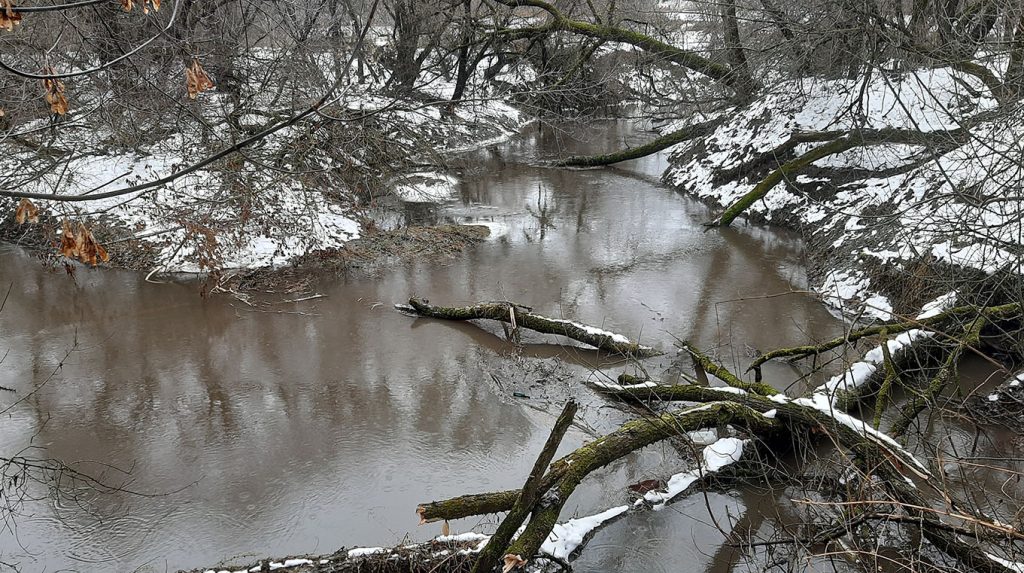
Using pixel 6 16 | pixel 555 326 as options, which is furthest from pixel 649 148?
pixel 6 16

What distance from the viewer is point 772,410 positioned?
6.15 meters

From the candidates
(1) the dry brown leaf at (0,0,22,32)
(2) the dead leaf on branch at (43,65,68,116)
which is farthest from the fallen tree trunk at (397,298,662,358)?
(1) the dry brown leaf at (0,0,22,32)

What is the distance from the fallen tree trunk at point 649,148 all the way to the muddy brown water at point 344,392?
5105 millimetres

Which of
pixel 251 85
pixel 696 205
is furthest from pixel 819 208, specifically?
pixel 251 85

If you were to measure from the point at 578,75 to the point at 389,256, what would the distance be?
9741mm

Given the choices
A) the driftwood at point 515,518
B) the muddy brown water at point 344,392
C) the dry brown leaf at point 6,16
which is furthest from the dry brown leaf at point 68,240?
the muddy brown water at point 344,392

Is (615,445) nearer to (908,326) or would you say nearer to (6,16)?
(908,326)

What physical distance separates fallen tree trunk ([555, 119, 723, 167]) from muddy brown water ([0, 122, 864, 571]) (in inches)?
201

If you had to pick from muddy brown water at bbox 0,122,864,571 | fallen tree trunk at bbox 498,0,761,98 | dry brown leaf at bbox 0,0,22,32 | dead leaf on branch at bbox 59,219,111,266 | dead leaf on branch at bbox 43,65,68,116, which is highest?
fallen tree trunk at bbox 498,0,761,98

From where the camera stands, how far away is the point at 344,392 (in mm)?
8156

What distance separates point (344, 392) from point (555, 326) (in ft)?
8.68

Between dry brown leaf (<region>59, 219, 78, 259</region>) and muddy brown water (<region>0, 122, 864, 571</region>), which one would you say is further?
muddy brown water (<region>0, 122, 864, 571</region>)

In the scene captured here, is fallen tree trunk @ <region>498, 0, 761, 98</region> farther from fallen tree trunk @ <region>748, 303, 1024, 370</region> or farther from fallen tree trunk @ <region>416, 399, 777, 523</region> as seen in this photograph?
fallen tree trunk @ <region>416, 399, 777, 523</region>

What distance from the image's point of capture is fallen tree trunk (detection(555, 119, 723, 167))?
18.3 meters
